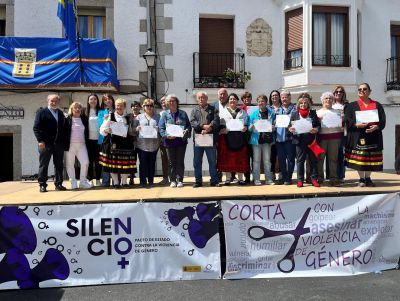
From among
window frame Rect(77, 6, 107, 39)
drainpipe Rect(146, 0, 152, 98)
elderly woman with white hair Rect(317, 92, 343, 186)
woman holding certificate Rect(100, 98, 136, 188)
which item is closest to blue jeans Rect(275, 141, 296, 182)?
elderly woman with white hair Rect(317, 92, 343, 186)

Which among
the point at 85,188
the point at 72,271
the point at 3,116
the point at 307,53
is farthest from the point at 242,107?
the point at 3,116

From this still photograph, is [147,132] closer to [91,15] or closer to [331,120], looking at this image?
[331,120]

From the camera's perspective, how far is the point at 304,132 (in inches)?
225

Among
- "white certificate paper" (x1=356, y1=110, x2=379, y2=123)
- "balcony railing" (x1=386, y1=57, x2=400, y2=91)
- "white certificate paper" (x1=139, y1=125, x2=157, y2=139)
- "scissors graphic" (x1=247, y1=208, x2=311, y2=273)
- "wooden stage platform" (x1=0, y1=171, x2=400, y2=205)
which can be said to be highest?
"balcony railing" (x1=386, y1=57, x2=400, y2=91)

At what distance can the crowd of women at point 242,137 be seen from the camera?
5727 mm

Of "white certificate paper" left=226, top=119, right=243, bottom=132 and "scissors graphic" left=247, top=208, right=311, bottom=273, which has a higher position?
"white certificate paper" left=226, top=119, right=243, bottom=132

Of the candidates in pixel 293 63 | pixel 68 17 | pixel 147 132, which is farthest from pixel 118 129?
pixel 293 63

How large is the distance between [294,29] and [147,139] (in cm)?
699

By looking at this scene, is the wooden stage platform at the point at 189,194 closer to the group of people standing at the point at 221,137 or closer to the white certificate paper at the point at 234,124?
the group of people standing at the point at 221,137

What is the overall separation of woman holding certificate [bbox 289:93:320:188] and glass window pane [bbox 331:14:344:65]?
6.21 meters

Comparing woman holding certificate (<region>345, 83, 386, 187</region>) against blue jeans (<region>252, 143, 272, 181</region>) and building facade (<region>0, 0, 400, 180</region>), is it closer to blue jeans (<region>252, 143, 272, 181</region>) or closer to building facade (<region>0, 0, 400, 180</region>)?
blue jeans (<region>252, 143, 272, 181</region>)

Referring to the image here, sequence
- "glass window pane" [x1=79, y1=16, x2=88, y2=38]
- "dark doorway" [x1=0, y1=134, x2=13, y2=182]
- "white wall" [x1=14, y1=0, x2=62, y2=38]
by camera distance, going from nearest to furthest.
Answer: "white wall" [x1=14, y1=0, x2=62, y2=38] < "dark doorway" [x1=0, y1=134, x2=13, y2=182] < "glass window pane" [x1=79, y1=16, x2=88, y2=38]

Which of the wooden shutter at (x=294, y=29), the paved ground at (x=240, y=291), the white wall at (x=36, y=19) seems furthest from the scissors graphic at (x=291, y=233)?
the white wall at (x=36, y=19)

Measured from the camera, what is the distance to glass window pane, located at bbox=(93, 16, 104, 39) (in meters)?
11.1
